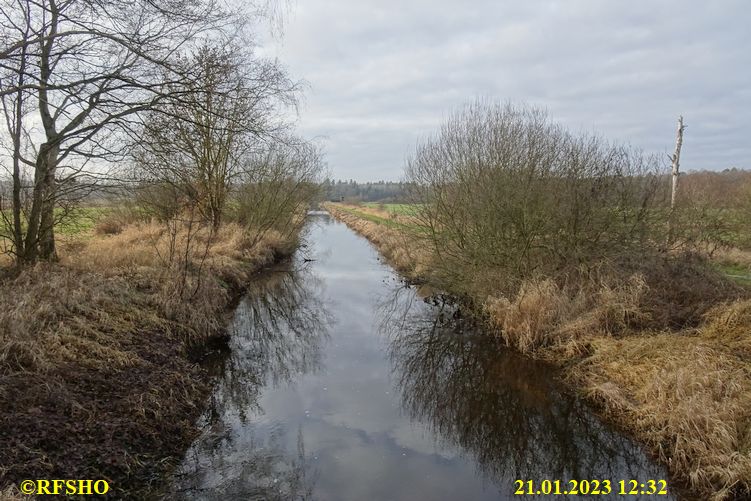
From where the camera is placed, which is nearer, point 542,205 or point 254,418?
point 254,418

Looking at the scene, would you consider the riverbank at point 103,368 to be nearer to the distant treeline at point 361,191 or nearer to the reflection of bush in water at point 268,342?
the reflection of bush in water at point 268,342

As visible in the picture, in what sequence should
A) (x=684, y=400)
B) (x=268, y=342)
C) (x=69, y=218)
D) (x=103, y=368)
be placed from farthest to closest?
(x=268, y=342) < (x=69, y=218) < (x=103, y=368) < (x=684, y=400)

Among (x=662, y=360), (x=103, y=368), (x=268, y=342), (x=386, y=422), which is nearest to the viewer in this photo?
(x=103, y=368)

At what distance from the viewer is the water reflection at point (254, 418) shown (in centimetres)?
529

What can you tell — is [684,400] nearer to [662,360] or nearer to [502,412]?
[662,360]

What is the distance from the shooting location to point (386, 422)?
7.19m

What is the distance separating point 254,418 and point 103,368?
215cm

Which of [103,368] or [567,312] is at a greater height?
[567,312]

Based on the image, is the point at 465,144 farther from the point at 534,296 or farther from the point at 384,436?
the point at 384,436

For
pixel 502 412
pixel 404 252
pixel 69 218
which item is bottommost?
pixel 502 412

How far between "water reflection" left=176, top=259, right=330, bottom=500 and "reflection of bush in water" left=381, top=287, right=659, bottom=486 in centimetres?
205

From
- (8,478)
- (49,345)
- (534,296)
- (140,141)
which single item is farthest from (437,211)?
(8,478)

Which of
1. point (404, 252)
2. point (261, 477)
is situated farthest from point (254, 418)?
point (404, 252)

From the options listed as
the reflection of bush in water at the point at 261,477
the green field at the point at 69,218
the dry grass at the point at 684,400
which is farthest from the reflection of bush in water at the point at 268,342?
the dry grass at the point at 684,400
